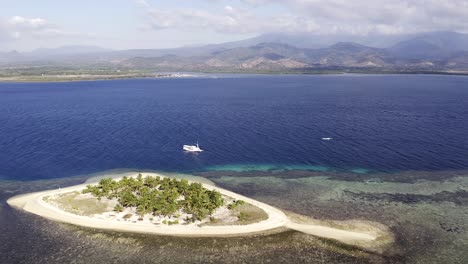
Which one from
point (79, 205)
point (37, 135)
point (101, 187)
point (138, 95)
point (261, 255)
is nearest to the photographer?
point (261, 255)

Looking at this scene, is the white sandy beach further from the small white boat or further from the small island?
→ the small white boat

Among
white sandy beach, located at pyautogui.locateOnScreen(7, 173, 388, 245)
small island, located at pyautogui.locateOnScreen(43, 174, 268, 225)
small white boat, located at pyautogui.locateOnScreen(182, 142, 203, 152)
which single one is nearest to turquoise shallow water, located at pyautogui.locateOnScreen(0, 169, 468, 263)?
white sandy beach, located at pyautogui.locateOnScreen(7, 173, 388, 245)

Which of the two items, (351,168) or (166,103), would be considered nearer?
(351,168)

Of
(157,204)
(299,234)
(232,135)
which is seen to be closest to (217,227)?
(157,204)

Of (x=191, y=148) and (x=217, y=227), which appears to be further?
(x=191, y=148)

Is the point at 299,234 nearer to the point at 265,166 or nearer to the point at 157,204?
the point at 157,204

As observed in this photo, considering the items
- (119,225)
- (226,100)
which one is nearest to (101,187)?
(119,225)

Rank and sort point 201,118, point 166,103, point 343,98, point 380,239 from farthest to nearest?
point 343,98 < point 166,103 < point 201,118 < point 380,239

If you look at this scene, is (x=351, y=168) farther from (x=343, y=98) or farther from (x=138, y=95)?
(x=138, y=95)
